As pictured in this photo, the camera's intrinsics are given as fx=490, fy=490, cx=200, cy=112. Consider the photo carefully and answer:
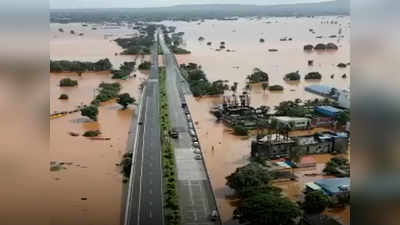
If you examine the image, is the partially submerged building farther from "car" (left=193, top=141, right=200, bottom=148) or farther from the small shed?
"car" (left=193, top=141, right=200, bottom=148)

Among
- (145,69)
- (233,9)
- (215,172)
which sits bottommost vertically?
(215,172)

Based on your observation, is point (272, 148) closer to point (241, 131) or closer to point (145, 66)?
point (241, 131)

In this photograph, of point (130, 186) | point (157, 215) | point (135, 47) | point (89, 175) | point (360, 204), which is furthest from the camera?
point (135, 47)

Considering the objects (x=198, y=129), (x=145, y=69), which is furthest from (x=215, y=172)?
(x=145, y=69)

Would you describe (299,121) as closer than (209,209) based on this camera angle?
No

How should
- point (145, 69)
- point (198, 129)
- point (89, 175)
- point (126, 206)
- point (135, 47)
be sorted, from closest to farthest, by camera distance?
point (126, 206)
point (89, 175)
point (198, 129)
point (145, 69)
point (135, 47)

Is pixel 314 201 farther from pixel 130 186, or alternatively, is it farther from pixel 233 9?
pixel 233 9
